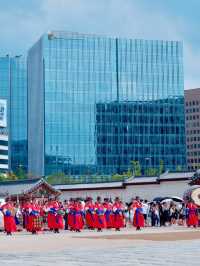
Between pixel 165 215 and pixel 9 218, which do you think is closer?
pixel 9 218

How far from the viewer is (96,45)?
454 feet

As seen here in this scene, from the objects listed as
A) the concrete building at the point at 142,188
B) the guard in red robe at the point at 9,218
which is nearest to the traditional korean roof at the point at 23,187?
the concrete building at the point at 142,188

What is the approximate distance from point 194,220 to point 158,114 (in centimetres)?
10519

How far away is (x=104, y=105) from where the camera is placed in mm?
139500

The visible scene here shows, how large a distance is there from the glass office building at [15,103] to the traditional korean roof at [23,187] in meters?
110

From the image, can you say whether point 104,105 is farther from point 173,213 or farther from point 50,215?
point 50,215

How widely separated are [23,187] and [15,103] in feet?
421

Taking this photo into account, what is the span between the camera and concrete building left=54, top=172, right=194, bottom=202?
2099 inches

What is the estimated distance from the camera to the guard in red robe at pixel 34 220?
3247cm

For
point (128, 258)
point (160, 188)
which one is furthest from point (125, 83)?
point (128, 258)

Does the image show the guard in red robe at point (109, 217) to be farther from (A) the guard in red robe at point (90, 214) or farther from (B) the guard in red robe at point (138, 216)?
(B) the guard in red robe at point (138, 216)

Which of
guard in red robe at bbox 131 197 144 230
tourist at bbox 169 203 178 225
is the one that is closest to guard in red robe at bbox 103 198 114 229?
guard in red robe at bbox 131 197 144 230

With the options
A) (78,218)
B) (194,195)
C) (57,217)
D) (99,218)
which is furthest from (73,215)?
(194,195)

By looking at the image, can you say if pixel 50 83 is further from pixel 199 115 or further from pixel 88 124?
pixel 199 115
